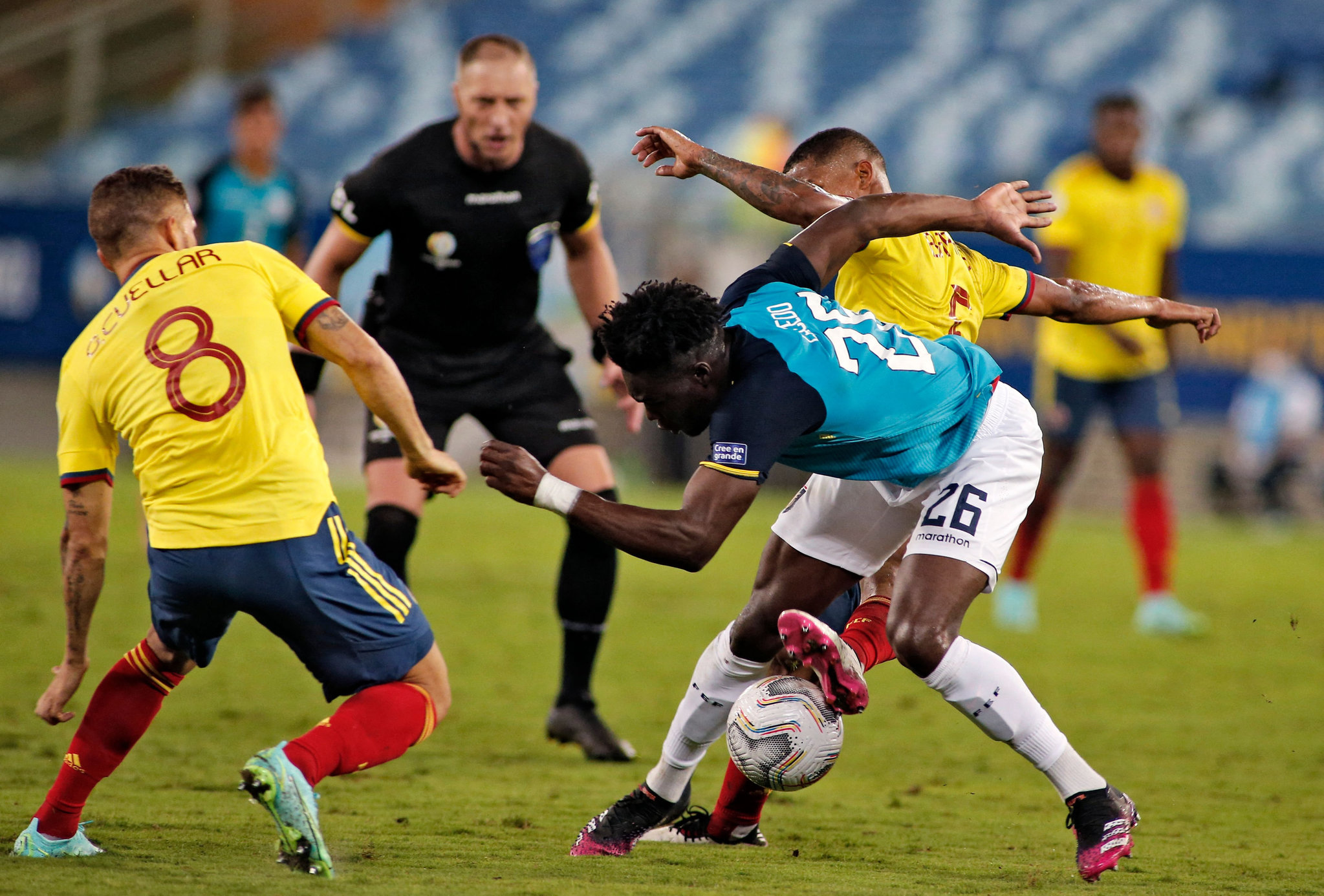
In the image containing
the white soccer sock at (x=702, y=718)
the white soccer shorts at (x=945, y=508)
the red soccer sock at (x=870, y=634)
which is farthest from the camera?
the red soccer sock at (x=870, y=634)

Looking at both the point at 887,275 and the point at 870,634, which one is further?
the point at 887,275

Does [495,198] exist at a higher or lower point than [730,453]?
higher

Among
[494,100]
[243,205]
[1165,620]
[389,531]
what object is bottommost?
[1165,620]

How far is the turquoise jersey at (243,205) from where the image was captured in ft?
31.8

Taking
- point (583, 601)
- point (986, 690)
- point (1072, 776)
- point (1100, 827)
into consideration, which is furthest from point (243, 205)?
point (1100, 827)

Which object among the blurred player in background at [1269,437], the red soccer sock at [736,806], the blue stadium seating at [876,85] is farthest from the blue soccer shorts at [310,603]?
the blue stadium seating at [876,85]

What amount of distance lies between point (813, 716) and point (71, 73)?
17.6m

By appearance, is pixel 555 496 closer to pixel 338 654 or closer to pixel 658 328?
pixel 658 328

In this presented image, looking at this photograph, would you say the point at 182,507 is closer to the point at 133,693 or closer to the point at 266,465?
the point at 266,465

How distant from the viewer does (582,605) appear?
5.76 metres

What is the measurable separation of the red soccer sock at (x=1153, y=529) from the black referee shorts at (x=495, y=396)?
4.14m

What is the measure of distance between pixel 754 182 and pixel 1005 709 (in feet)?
5.62

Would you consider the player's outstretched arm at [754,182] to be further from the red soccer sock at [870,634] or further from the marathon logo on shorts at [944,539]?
the red soccer sock at [870,634]

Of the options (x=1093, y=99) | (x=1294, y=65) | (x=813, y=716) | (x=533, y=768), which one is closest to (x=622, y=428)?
(x=1093, y=99)
